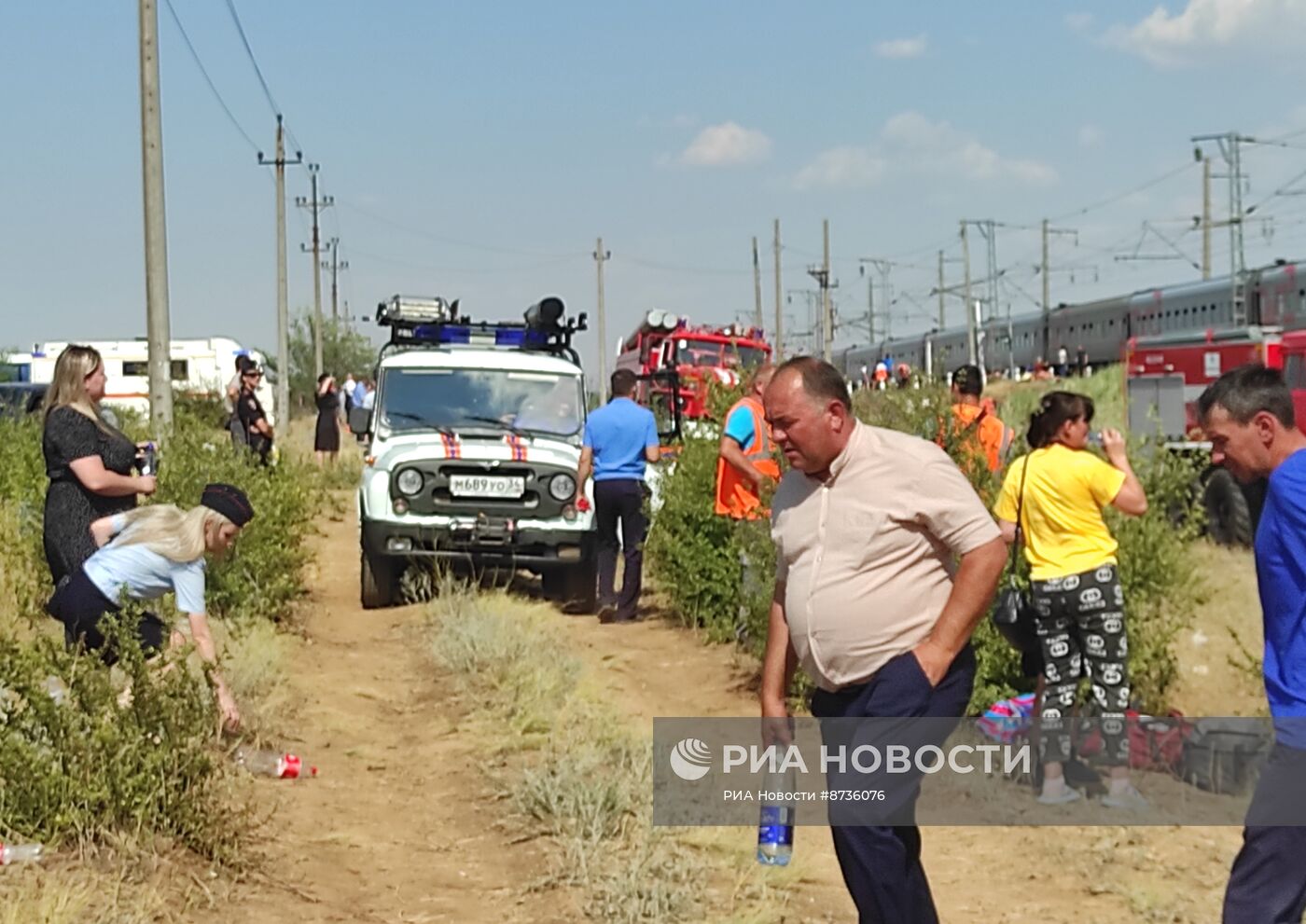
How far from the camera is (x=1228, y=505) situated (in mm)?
18000

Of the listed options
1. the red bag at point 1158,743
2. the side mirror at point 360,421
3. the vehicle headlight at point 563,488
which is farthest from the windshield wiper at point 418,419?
the red bag at point 1158,743

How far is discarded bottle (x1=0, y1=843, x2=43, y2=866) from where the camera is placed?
539cm

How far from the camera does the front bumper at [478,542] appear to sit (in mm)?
12492

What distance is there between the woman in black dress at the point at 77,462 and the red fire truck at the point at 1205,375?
43.5 feet

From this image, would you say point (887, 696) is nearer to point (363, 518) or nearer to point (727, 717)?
point (727, 717)

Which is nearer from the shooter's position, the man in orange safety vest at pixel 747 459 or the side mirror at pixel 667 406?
the man in orange safety vest at pixel 747 459

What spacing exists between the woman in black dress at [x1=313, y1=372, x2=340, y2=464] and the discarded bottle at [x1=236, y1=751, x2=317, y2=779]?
17266 mm

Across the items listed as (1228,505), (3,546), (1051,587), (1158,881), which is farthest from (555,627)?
(1228,505)

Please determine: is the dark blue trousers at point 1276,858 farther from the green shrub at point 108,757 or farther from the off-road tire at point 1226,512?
the off-road tire at point 1226,512

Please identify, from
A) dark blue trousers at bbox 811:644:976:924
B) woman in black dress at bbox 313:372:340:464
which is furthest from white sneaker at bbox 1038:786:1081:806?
woman in black dress at bbox 313:372:340:464

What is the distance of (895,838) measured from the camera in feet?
14.6

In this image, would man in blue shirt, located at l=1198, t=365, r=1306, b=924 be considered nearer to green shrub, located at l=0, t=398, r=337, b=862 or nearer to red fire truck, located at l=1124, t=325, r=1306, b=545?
green shrub, located at l=0, t=398, r=337, b=862

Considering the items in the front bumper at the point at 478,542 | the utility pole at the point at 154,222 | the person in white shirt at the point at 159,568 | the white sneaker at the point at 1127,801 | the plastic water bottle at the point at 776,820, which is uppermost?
the utility pole at the point at 154,222

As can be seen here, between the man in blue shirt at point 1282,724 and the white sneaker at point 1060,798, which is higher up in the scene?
the man in blue shirt at point 1282,724
